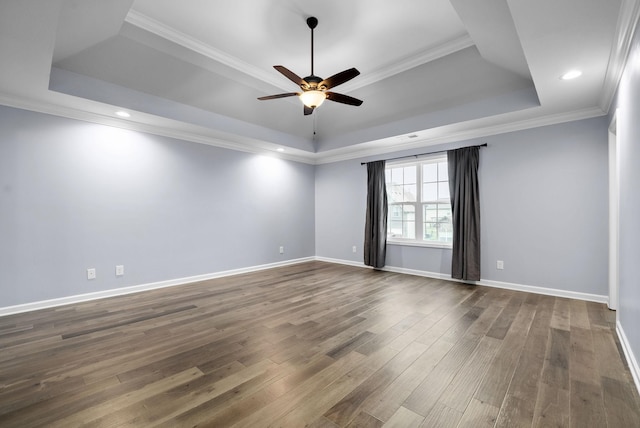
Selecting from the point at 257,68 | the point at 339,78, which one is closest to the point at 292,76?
the point at 339,78

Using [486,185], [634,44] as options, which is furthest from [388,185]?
[634,44]

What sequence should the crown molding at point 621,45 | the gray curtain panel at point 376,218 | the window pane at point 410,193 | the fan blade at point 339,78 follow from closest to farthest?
the crown molding at point 621,45 < the fan blade at point 339,78 < the window pane at point 410,193 < the gray curtain panel at point 376,218

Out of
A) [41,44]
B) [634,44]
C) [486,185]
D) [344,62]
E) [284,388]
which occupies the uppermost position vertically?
[344,62]

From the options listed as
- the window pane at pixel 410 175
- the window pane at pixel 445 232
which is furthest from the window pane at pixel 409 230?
the window pane at pixel 410 175

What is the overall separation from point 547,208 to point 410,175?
85.3 inches

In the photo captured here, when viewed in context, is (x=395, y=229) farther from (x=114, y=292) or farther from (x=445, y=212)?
(x=114, y=292)

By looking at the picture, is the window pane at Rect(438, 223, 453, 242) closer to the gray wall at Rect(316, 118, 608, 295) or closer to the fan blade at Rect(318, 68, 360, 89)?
the gray wall at Rect(316, 118, 608, 295)

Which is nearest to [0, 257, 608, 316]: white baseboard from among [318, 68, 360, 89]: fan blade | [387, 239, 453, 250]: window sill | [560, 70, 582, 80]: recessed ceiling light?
[387, 239, 453, 250]: window sill

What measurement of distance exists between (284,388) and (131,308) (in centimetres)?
258

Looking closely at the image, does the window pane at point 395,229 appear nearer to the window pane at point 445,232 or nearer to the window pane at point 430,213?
the window pane at point 430,213

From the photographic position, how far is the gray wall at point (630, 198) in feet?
6.27

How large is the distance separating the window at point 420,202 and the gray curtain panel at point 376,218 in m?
0.22

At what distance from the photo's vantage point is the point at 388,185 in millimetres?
5711

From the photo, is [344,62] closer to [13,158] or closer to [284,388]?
[284,388]
